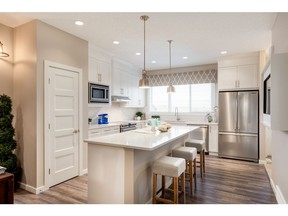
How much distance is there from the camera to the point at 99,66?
14.1ft

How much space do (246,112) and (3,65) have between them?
5136mm

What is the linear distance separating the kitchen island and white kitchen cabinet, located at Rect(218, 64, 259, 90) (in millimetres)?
3354

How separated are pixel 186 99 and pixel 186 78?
69cm

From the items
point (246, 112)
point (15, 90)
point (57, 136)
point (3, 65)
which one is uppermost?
point (3, 65)

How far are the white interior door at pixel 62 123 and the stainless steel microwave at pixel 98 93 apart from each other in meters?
0.40

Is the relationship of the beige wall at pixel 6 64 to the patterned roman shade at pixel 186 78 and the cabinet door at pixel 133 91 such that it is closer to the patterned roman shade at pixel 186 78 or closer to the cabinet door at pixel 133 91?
the cabinet door at pixel 133 91

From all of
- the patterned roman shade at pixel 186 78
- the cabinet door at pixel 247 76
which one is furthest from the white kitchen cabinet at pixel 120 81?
the cabinet door at pixel 247 76

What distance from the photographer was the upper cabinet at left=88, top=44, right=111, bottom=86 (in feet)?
13.2

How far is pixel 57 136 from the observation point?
10.4 feet

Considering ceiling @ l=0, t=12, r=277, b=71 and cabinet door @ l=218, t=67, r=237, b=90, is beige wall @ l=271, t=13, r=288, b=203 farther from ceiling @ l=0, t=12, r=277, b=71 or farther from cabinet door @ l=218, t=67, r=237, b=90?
cabinet door @ l=218, t=67, r=237, b=90

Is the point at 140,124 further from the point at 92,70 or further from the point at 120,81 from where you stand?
the point at 92,70

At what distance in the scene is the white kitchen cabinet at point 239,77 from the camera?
4609 mm
